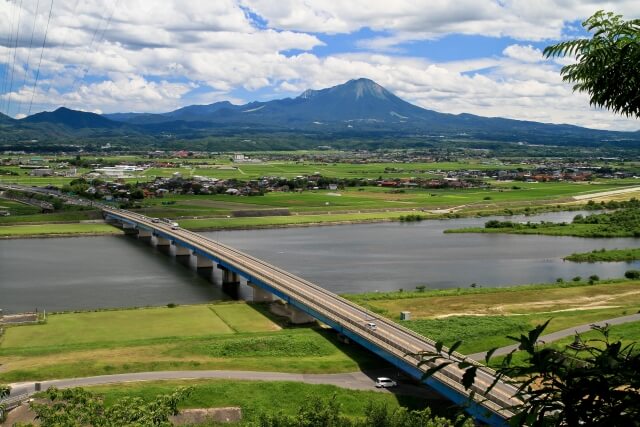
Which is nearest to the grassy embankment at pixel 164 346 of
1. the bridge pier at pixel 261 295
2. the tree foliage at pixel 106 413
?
the bridge pier at pixel 261 295

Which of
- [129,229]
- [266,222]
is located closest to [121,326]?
[129,229]

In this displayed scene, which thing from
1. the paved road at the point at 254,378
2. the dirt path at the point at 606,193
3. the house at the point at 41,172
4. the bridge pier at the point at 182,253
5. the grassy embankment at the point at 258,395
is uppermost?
the dirt path at the point at 606,193

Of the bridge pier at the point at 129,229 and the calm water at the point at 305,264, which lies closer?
the calm water at the point at 305,264

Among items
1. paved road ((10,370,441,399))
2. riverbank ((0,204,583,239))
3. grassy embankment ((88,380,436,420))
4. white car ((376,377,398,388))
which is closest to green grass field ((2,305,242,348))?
paved road ((10,370,441,399))

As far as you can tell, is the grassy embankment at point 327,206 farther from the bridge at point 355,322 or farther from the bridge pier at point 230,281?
the bridge pier at point 230,281

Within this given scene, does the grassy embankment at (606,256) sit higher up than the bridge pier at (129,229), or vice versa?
→ the grassy embankment at (606,256)

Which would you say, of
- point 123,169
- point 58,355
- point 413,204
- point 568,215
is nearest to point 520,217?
point 568,215
